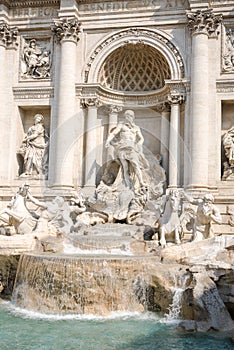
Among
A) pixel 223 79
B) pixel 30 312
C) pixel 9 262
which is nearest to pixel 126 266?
pixel 30 312

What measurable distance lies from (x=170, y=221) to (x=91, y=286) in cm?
365

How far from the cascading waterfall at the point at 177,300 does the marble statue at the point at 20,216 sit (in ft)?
17.6

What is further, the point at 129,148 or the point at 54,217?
the point at 129,148

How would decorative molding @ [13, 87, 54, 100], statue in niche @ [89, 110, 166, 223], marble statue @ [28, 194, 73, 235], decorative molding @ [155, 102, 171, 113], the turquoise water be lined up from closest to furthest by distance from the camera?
1. the turquoise water
2. marble statue @ [28, 194, 73, 235]
3. statue in niche @ [89, 110, 166, 223]
4. decorative molding @ [155, 102, 171, 113]
5. decorative molding @ [13, 87, 54, 100]

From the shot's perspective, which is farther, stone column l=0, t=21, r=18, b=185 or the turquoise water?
stone column l=0, t=21, r=18, b=185

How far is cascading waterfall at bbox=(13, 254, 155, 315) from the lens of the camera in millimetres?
10328

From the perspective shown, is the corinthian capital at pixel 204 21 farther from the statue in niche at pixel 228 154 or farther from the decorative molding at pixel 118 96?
the statue in niche at pixel 228 154

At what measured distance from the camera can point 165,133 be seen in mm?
17078

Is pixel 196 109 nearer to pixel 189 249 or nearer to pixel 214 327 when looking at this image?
pixel 189 249

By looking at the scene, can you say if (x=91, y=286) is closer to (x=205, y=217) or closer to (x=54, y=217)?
(x=205, y=217)

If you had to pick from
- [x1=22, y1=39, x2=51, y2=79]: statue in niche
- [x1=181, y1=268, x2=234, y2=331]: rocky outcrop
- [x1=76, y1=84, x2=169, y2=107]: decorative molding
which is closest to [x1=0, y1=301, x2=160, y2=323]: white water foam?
[x1=181, y1=268, x2=234, y2=331]: rocky outcrop

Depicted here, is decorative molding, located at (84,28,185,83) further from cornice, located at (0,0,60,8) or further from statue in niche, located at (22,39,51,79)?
cornice, located at (0,0,60,8)

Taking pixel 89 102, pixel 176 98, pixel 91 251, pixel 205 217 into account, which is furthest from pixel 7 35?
pixel 205 217

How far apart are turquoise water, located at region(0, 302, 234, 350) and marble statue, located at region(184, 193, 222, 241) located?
3.25m
